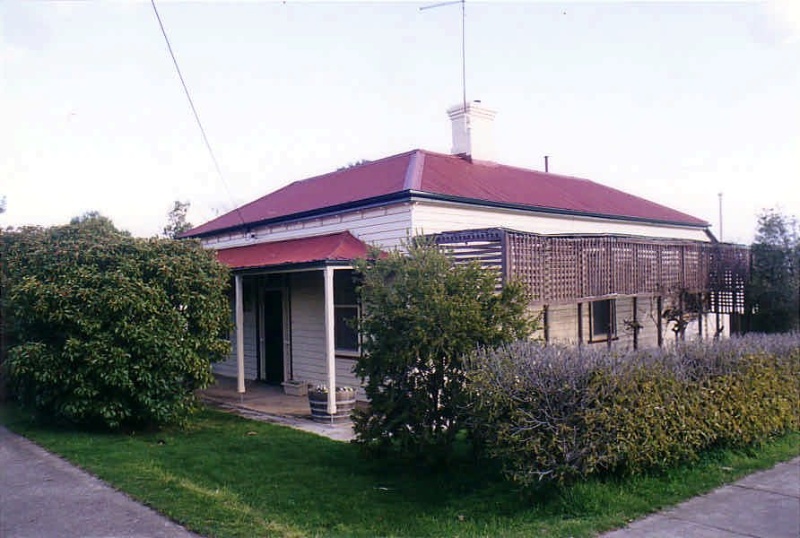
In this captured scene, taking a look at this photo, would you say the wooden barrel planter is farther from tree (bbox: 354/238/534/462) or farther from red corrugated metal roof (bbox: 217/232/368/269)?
tree (bbox: 354/238/534/462)

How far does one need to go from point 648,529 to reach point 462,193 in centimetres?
809

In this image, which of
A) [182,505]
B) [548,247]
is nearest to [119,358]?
[182,505]

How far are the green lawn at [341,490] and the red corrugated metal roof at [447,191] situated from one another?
5.33 meters

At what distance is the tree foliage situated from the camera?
28.7 ft

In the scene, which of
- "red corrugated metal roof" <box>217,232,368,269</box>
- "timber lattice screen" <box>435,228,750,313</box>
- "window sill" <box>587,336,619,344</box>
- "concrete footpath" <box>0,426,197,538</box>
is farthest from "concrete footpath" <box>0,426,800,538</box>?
"window sill" <box>587,336,619,344</box>

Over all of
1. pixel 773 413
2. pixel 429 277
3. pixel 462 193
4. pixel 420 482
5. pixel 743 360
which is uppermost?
pixel 462 193

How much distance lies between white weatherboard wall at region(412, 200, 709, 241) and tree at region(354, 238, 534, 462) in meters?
3.00

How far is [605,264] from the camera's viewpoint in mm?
12023

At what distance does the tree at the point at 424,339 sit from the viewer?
23.1 feet

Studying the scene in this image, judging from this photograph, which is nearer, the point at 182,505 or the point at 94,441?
the point at 182,505

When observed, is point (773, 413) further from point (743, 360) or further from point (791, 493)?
point (791, 493)

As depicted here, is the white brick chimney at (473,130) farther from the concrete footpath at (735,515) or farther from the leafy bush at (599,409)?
the concrete footpath at (735,515)

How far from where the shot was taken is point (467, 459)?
7.48 meters

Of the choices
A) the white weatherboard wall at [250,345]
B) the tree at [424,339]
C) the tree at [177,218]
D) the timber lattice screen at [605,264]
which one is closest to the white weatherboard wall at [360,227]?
the timber lattice screen at [605,264]
